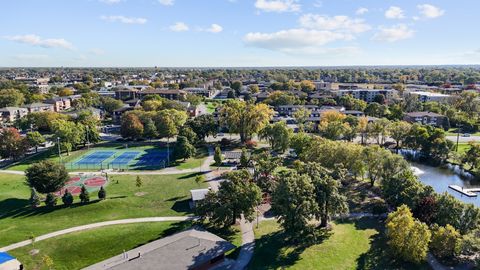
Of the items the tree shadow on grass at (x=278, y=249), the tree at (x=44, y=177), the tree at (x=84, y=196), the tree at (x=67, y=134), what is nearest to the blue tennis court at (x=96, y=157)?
the tree at (x=67, y=134)

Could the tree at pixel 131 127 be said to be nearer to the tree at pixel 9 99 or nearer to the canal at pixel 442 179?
the canal at pixel 442 179

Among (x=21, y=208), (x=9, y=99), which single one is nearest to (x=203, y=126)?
(x=21, y=208)

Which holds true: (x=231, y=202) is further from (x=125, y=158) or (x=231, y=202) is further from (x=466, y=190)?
(x=466, y=190)

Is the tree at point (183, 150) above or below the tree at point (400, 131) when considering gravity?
below

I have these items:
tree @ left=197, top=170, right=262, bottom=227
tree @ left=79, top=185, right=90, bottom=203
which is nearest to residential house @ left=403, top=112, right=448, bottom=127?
tree @ left=197, top=170, right=262, bottom=227

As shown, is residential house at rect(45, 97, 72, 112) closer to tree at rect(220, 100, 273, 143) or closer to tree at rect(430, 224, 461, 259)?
tree at rect(220, 100, 273, 143)

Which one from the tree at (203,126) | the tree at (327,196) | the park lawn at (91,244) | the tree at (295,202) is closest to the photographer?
the park lawn at (91,244)
